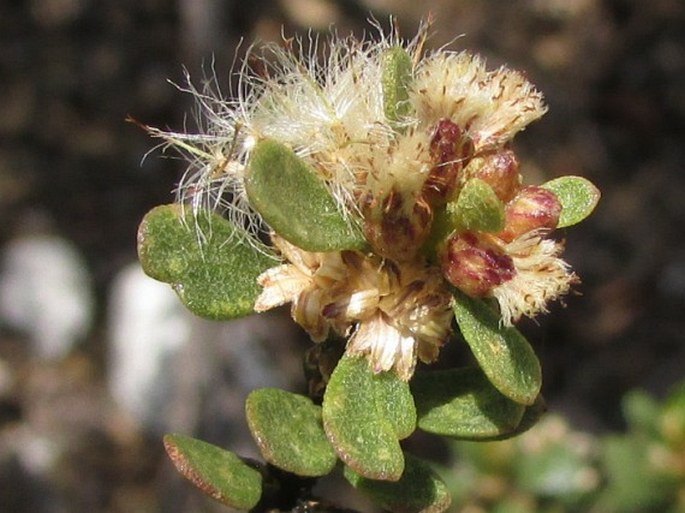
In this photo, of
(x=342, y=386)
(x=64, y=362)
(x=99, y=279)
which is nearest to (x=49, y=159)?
(x=99, y=279)

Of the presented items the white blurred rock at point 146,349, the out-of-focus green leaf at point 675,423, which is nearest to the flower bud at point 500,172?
the out-of-focus green leaf at point 675,423

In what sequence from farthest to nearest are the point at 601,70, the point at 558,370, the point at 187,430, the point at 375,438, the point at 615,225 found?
1. the point at 601,70
2. the point at 615,225
3. the point at 558,370
4. the point at 187,430
5. the point at 375,438

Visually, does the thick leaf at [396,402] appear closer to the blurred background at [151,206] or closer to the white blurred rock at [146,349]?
the blurred background at [151,206]

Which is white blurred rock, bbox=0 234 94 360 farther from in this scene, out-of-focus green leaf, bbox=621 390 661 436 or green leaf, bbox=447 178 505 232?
green leaf, bbox=447 178 505 232

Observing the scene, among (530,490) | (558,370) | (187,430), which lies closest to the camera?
(530,490)

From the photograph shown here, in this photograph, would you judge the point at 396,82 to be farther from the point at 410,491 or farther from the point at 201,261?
the point at 410,491

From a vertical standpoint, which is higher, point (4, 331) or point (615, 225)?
point (615, 225)

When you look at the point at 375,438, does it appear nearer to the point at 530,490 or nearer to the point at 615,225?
the point at 530,490
